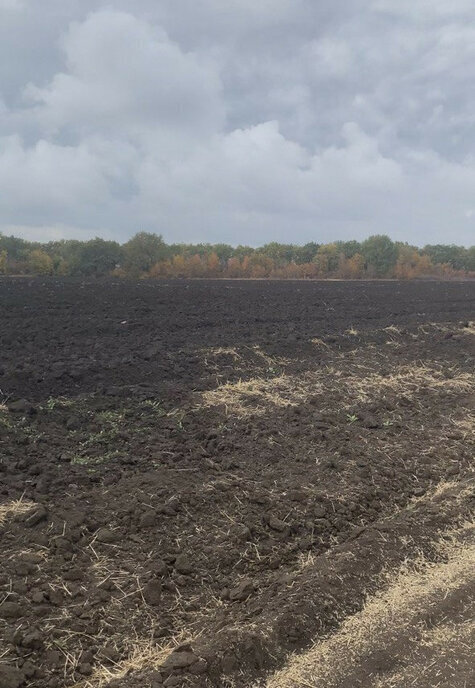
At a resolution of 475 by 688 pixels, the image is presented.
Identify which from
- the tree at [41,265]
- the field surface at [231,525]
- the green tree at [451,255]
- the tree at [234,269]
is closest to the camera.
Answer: the field surface at [231,525]

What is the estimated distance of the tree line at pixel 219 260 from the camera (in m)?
55.4

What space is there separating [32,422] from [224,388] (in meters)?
2.90

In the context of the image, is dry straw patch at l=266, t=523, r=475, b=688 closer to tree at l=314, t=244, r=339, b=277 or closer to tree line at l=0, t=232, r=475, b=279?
tree line at l=0, t=232, r=475, b=279

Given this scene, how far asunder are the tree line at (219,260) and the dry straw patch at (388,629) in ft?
174

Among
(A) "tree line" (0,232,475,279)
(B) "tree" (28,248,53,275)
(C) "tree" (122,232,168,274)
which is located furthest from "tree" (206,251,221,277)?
(B) "tree" (28,248,53,275)

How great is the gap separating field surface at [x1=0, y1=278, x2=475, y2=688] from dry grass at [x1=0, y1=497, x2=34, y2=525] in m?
0.02

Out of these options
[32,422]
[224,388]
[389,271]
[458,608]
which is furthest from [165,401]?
[389,271]

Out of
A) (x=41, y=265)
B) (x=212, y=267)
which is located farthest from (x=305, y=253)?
(x=41, y=265)

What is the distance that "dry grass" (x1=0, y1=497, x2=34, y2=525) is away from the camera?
4.16 meters

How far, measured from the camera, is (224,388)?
7.89 m

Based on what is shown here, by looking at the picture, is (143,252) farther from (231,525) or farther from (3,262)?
(231,525)

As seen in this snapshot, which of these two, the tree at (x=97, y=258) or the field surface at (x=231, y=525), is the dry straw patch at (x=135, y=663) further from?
the tree at (x=97, y=258)

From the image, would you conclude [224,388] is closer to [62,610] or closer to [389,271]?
[62,610]

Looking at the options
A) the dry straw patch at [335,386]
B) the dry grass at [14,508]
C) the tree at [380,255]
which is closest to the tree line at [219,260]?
the tree at [380,255]
